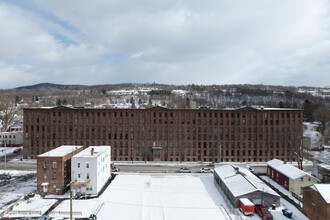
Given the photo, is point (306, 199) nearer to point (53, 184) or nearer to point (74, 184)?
point (74, 184)

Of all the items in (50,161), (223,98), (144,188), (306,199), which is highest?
(223,98)

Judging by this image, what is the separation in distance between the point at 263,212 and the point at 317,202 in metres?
6.62

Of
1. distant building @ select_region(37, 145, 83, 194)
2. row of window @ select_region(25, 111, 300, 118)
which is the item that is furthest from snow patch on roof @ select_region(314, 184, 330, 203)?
distant building @ select_region(37, 145, 83, 194)

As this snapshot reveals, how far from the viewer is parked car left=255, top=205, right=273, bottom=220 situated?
30.7 m

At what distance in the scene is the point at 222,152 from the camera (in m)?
65.5

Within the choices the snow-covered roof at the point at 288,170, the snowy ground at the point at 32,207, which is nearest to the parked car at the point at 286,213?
the snow-covered roof at the point at 288,170

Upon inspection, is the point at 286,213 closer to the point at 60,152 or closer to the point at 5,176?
the point at 60,152

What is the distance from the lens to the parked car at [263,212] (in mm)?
30688

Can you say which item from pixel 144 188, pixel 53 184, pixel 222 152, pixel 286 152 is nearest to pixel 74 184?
pixel 53 184

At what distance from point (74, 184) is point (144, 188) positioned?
12.1 m

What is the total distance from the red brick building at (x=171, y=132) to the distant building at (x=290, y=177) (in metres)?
16.2

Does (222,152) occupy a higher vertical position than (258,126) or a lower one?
lower

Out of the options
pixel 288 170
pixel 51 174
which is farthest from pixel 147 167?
pixel 288 170

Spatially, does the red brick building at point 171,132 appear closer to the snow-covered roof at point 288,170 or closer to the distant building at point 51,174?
the snow-covered roof at point 288,170
